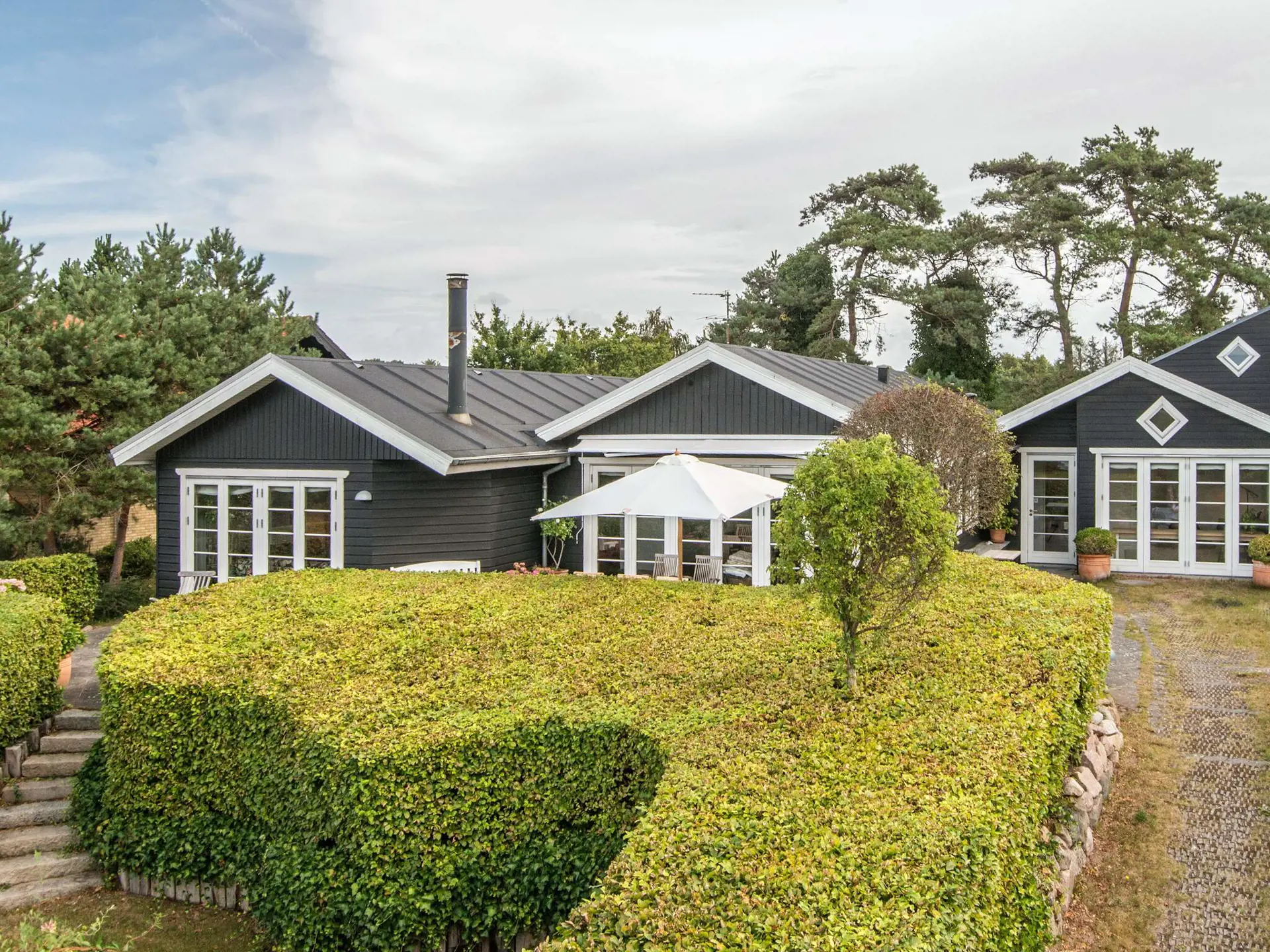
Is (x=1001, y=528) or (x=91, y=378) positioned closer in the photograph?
(x=91, y=378)

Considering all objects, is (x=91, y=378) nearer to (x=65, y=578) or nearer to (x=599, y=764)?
(x=65, y=578)

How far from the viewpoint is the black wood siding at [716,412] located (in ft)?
47.1

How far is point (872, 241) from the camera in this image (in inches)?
1331

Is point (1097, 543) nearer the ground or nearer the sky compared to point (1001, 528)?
nearer the ground

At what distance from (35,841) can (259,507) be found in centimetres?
636

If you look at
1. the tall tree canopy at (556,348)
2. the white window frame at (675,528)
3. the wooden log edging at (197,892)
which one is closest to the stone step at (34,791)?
the wooden log edging at (197,892)

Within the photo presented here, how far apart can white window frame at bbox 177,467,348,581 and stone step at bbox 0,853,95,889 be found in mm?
5421

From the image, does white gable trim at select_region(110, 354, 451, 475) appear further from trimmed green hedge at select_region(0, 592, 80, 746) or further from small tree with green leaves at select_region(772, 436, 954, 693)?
small tree with green leaves at select_region(772, 436, 954, 693)

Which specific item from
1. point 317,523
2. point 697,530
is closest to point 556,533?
point 697,530

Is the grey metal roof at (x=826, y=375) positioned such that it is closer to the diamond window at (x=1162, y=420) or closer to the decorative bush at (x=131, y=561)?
the diamond window at (x=1162, y=420)

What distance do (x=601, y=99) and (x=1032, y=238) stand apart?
2122 centimetres

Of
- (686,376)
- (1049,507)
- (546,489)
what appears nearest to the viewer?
(686,376)

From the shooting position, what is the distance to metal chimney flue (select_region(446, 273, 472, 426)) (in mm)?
14617

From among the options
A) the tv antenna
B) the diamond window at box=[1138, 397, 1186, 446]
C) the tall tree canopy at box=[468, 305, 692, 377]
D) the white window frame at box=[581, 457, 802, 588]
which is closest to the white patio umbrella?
the white window frame at box=[581, 457, 802, 588]
